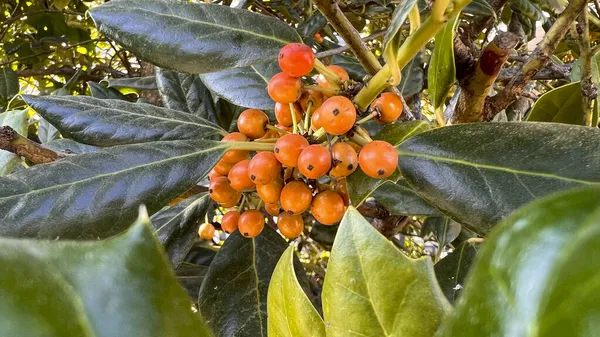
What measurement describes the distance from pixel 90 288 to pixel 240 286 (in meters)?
0.58

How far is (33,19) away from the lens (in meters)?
2.25

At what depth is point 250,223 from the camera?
0.75 meters

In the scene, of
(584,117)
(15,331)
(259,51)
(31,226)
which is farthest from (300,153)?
(584,117)

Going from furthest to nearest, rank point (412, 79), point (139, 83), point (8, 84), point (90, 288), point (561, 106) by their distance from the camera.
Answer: point (8, 84), point (139, 83), point (412, 79), point (561, 106), point (90, 288)

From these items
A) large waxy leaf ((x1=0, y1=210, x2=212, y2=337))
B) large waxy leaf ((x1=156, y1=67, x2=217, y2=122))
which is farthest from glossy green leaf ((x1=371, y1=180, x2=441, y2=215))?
large waxy leaf ((x1=0, y1=210, x2=212, y2=337))

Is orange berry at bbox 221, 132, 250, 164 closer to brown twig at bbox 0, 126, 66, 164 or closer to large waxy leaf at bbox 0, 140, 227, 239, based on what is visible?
large waxy leaf at bbox 0, 140, 227, 239

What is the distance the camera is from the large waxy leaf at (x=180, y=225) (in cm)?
80

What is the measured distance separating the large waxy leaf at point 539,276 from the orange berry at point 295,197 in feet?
1.28

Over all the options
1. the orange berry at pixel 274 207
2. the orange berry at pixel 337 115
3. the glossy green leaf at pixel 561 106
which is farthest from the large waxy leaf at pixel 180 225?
the glossy green leaf at pixel 561 106

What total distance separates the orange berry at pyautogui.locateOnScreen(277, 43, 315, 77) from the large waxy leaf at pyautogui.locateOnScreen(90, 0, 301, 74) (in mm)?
75

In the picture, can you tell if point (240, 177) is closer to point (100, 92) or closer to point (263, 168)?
point (263, 168)

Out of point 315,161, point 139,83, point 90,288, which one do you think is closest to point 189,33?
point 315,161

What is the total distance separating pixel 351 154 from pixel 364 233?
0.84ft

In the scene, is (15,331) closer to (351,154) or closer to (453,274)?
(351,154)
